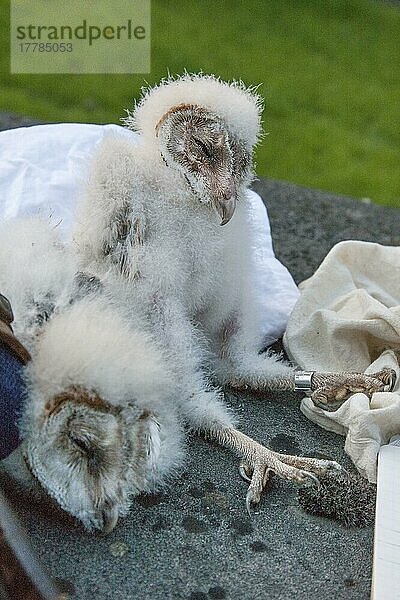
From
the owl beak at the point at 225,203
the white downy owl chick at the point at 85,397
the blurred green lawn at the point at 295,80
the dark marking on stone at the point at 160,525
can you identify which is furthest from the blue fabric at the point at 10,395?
the blurred green lawn at the point at 295,80

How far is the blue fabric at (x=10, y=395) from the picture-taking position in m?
1.17

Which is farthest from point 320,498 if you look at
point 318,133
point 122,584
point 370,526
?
point 318,133

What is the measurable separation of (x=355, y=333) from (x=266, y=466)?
0.45 meters

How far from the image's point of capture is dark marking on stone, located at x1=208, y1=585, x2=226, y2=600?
1242mm

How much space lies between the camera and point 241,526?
1.39 meters

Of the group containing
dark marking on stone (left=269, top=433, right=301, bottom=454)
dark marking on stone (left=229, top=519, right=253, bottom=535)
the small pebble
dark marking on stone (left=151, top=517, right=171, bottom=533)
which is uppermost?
the small pebble

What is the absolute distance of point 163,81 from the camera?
5.95ft

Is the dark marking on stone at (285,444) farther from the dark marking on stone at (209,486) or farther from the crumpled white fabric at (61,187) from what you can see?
the crumpled white fabric at (61,187)

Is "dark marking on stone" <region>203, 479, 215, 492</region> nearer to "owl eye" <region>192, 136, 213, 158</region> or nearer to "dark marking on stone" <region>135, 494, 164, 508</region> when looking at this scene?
"dark marking on stone" <region>135, 494, 164, 508</region>

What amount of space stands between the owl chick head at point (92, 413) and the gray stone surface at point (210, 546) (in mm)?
71

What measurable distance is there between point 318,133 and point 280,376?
371 cm

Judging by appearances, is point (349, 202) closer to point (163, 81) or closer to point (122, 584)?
point (163, 81)

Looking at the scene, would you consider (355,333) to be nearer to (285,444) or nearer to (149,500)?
(285,444)

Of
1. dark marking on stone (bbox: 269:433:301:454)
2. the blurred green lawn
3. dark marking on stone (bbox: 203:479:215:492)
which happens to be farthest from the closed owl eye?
the blurred green lawn
